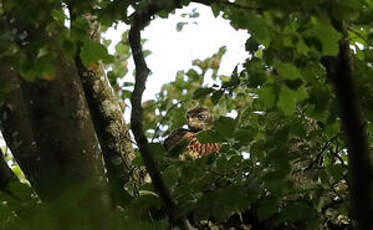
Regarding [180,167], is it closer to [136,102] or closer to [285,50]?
[136,102]

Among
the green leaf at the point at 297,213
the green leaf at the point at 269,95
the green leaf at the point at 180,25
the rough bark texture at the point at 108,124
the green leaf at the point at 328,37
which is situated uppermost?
the green leaf at the point at 180,25

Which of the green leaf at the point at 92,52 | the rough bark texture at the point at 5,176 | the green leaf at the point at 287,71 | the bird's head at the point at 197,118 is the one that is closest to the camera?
the green leaf at the point at 287,71

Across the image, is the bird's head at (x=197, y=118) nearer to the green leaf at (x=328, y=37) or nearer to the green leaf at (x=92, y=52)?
the green leaf at (x=92, y=52)

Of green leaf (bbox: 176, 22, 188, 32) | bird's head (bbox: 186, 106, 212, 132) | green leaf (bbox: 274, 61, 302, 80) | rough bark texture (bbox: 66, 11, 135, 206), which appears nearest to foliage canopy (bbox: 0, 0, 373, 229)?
green leaf (bbox: 274, 61, 302, 80)

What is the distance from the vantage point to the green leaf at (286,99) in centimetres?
252

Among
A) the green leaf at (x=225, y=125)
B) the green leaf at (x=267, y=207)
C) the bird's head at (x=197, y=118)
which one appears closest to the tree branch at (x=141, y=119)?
the green leaf at (x=267, y=207)

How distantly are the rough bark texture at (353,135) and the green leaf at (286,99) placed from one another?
0.18 metres

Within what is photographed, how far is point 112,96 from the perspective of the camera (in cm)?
498

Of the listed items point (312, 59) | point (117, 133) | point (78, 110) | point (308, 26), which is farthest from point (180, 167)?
point (117, 133)

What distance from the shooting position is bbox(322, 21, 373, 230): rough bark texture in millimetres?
2584

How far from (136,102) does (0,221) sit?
2.39 feet

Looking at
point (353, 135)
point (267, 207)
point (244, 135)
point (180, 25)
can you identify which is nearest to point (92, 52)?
point (244, 135)

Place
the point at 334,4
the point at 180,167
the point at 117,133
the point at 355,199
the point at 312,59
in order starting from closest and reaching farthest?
the point at 334,4, the point at 355,199, the point at 312,59, the point at 180,167, the point at 117,133

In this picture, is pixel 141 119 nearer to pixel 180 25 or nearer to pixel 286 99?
pixel 286 99
